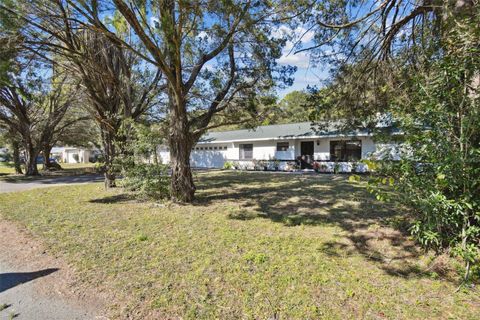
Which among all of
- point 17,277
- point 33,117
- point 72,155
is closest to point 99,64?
point 17,277

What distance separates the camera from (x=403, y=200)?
3301mm

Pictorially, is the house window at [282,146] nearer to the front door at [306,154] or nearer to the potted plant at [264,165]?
the front door at [306,154]

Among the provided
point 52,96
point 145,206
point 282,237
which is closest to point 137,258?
point 282,237

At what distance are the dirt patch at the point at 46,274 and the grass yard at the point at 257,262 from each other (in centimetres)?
15

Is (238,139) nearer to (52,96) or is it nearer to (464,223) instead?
(52,96)

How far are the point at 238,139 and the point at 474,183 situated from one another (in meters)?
19.0

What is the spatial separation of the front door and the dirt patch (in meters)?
16.3

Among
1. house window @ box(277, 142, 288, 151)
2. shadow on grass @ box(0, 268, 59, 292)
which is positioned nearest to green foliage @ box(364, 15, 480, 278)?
shadow on grass @ box(0, 268, 59, 292)

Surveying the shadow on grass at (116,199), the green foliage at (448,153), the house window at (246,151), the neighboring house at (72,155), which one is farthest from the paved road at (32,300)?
the neighboring house at (72,155)

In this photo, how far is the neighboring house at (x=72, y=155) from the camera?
4361cm

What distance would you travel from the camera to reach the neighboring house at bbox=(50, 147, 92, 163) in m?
43.6

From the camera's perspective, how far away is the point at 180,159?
24.5ft

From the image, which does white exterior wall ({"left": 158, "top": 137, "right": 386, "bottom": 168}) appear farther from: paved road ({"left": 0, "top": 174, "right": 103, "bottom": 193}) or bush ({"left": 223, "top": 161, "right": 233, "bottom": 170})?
paved road ({"left": 0, "top": 174, "right": 103, "bottom": 193})

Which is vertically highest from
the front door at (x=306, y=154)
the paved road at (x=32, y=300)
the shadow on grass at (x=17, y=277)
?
the front door at (x=306, y=154)
